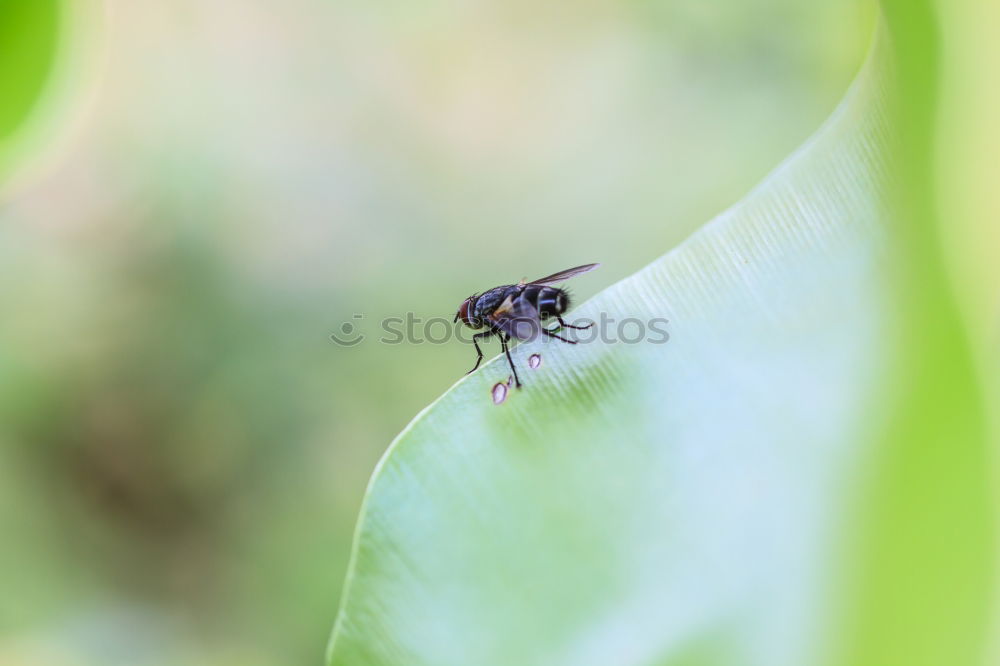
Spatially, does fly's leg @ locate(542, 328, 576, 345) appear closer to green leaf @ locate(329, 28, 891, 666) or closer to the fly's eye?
green leaf @ locate(329, 28, 891, 666)

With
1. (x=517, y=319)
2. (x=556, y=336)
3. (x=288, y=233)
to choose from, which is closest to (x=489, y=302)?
(x=517, y=319)

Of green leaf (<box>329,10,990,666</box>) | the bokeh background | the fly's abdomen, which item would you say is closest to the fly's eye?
the fly's abdomen

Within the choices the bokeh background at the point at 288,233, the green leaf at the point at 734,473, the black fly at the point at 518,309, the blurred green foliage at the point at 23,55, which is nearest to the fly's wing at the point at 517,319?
the black fly at the point at 518,309

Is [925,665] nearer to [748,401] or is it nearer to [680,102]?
[748,401]

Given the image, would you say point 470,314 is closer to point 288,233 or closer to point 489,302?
point 489,302

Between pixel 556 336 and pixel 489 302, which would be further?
pixel 489 302

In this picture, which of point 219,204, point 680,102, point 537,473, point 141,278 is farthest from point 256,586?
point 680,102
